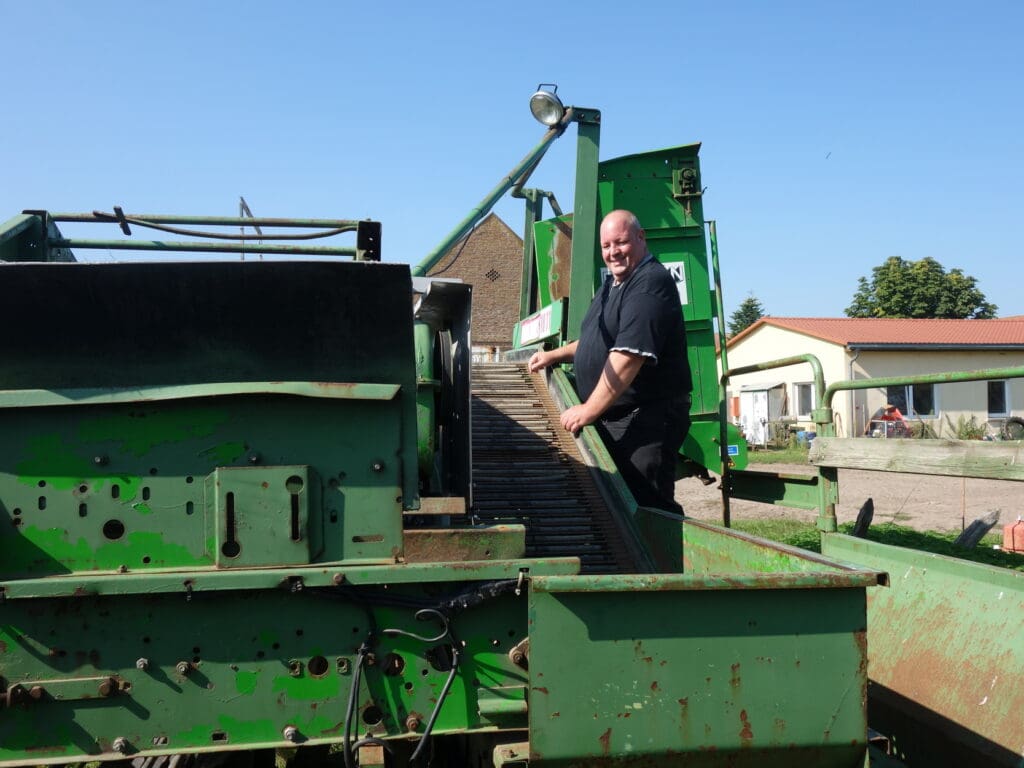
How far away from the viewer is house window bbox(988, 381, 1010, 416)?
30391 millimetres

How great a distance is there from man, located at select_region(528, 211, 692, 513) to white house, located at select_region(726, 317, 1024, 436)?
2411 centimetres

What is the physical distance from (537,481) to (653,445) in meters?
0.65

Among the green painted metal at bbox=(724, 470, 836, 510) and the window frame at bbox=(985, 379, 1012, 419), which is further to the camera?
the window frame at bbox=(985, 379, 1012, 419)

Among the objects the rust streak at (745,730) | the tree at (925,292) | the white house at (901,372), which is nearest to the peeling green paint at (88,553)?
the rust streak at (745,730)

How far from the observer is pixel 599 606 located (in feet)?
7.73

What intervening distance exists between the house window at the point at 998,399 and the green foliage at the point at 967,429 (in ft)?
5.30

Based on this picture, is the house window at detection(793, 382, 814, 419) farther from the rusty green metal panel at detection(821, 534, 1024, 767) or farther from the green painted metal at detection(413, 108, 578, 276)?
the rusty green metal panel at detection(821, 534, 1024, 767)

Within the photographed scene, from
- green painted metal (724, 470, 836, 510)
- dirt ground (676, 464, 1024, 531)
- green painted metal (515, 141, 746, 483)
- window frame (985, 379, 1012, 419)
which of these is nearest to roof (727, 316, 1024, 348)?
window frame (985, 379, 1012, 419)

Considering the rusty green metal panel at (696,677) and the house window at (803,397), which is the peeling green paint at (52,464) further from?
the house window at (803,397)

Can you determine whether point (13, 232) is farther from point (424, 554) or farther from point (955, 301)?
point (955, 301)

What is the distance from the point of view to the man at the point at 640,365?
3965mm

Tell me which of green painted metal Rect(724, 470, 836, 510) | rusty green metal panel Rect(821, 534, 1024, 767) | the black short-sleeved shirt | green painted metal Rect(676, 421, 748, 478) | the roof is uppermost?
the roof

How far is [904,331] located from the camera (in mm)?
33969

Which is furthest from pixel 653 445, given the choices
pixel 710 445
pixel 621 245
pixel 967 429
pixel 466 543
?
pixel 967 429
